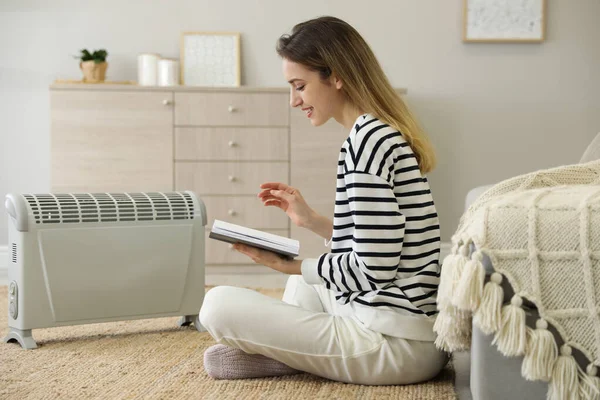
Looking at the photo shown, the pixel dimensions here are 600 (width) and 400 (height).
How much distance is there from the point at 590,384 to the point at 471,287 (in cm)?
24

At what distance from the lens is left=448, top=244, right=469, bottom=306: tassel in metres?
1.23

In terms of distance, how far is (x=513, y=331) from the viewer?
119cm

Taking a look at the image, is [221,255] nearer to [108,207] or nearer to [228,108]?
[228,108]

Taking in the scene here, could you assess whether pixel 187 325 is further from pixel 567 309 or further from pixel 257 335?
pixel 567 309

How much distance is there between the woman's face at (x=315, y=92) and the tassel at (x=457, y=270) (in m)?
0.58

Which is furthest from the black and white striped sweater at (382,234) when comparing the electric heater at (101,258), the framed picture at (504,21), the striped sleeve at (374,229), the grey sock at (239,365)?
the framed picture at (504,21)

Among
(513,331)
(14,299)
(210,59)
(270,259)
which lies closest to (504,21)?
(210,59)

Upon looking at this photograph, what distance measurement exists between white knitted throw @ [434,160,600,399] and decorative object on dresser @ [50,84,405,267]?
2.36 m

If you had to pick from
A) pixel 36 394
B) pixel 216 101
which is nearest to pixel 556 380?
pixel 36 394

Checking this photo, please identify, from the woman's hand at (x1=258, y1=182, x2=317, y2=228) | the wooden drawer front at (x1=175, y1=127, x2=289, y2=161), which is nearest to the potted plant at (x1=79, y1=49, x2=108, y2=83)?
the wooden drawer front at (x1=175, y1=127, x2=289, y2=161)

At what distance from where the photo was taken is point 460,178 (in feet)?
13.3

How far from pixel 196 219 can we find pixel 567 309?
1309mm

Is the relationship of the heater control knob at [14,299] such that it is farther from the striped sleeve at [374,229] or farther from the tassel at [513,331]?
the tassel at [513,331]

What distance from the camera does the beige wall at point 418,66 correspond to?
157 inches
